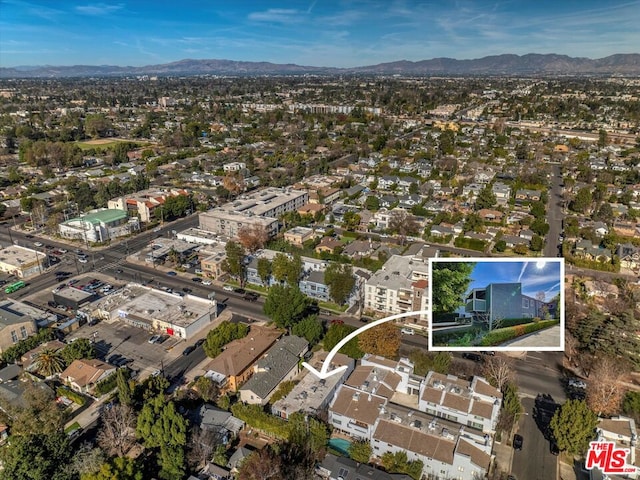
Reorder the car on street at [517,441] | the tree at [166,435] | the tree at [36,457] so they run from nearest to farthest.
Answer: the tree at [36,457] → the tree at [166,435] → the car on street at [517,441]

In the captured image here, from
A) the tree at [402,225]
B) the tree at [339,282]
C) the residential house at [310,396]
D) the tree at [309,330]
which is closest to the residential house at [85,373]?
the residential house at [310,396]

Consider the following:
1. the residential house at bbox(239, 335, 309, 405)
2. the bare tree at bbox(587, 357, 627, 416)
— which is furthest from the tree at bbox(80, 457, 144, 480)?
the bare tree at bbox(587, 357, 627, 416)

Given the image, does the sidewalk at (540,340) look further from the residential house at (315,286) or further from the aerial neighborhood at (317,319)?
the residential house at (315,286)

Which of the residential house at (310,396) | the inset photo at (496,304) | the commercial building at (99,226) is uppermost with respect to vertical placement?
the inset photo at (496,304)

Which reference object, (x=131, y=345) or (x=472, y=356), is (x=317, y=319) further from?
(x=131, y=345)

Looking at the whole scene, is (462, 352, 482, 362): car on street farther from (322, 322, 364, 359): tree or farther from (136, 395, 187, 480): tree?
(136, 395, 187, 480): tree

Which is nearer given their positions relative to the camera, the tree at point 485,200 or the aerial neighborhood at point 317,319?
the aerial neighborhood at point 317,319

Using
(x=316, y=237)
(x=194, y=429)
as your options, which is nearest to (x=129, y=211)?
(x=316, y=237)

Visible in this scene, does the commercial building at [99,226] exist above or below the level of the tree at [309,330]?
above
